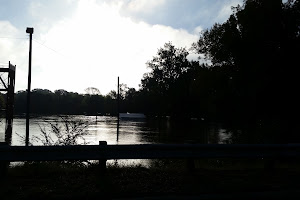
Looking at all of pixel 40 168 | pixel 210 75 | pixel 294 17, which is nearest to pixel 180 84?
pixel 210 75

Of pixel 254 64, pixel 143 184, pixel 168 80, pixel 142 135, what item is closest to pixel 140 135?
pixel 142 135

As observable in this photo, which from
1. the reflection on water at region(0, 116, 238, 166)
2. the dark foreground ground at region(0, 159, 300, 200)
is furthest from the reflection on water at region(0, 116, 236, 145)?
the dark foreground ground at region(0, 159, 300, 200)

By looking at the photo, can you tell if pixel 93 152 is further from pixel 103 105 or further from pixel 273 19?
pixel 103 105

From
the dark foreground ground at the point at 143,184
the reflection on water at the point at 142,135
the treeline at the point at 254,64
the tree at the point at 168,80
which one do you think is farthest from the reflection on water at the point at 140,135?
the tree at the point at 168,80

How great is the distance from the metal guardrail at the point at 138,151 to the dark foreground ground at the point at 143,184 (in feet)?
1.78

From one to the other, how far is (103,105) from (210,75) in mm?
134895

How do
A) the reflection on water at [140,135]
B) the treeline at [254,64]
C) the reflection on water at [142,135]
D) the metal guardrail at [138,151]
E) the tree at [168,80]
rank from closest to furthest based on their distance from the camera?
1. the metal guardrail at [138,151]
2. the treeline at [254,64]
3. the reflection on water at [140,135]
4. the reflection on water at [142,135]
5. the tree at [168,80]

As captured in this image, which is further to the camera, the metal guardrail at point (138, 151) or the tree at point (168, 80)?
the tree at point (168, 80)

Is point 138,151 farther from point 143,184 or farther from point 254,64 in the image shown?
point 254,64

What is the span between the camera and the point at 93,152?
5.77 meters

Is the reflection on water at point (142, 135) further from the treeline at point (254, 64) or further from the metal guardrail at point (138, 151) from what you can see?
the treeline at point (254, 64)

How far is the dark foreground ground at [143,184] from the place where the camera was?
5.15m

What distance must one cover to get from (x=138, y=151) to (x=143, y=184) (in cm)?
68

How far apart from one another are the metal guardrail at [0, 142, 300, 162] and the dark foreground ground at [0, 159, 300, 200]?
0.54 meters
